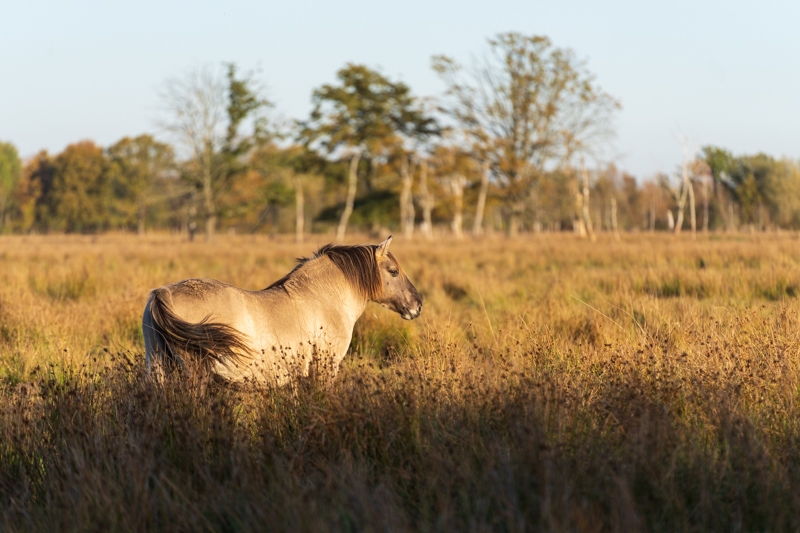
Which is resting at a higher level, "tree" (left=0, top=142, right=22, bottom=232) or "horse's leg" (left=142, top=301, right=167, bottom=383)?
"tree" (left=0, top=142, right=22, bottom=232)

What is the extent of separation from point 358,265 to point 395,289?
434 mm

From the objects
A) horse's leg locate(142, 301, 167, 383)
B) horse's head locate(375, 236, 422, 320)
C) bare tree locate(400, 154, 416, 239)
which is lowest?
horse's leg locate(142, 301, 167, 383)

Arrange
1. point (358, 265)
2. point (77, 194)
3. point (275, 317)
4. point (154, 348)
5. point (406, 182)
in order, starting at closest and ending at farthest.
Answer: point (154, 348), point (275, 317), point (358, 265), point (406, 182), point (77, 194)

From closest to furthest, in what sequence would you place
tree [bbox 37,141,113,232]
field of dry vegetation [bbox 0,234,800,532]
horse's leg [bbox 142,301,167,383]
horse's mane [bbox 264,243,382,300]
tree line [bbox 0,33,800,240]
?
1. field of dry vegetation [bbox 0,234,800,532]
2. horse's leg [bbox 142,301,167,383]
3. horse's mane [bbox 264,243,382,300]
4. tree line [bbox 0,33,800,240]
5. tree [bbox 37,141,113,232]

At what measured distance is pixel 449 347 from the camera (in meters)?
4.60

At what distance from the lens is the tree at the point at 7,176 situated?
223 feet

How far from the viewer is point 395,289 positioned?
5.09m

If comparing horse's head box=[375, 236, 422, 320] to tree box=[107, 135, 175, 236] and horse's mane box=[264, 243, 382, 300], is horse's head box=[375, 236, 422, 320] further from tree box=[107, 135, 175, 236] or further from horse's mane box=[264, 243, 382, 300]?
tree box=[107, 135, 175, 236]

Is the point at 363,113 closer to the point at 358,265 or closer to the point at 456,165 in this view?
the point at 456,165

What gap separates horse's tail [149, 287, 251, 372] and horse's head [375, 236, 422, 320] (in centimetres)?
155

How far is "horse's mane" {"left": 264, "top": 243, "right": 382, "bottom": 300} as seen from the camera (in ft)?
15.9

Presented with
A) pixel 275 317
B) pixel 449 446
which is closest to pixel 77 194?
pixel 275 317

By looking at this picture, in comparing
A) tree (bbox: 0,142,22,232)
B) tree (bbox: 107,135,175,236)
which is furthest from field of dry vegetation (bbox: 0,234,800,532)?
tree (bbox: 0,142,22,232)

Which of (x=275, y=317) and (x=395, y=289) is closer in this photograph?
(x=275, y=317)
